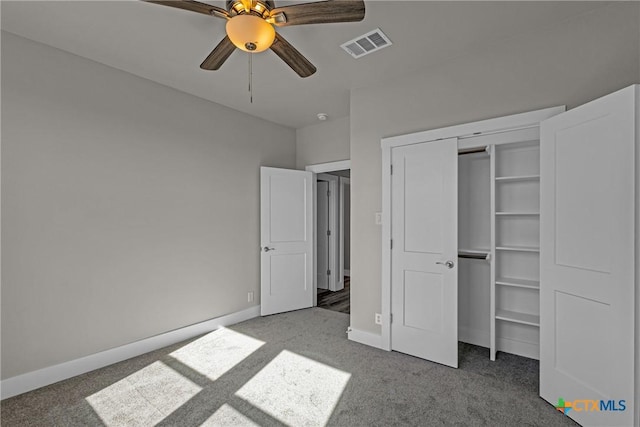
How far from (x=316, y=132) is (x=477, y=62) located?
248cm

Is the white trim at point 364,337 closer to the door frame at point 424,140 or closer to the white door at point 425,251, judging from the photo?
the door frame at point 424,140

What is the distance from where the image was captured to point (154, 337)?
10.5 feet

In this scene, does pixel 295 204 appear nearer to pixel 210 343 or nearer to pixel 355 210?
pixel 355 210

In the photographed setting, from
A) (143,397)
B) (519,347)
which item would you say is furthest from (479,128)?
(143,397)

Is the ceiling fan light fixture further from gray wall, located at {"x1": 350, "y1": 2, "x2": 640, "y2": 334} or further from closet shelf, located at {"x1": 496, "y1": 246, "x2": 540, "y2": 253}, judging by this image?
closet shelf, located at {"x1": 496, "y1": 246, "x2": 540, "y2": 253}

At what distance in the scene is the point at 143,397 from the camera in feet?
7.61

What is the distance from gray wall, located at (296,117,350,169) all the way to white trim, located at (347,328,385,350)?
2.32 metres

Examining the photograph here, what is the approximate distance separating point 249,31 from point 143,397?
8.59 ft

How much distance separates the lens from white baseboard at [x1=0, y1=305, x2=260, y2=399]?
238 cm

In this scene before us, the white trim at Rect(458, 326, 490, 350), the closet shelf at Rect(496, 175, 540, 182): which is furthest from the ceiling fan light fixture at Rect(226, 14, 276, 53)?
the white trim at Rect(458, 326, 490, 350)

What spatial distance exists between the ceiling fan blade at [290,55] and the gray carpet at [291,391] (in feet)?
7.74

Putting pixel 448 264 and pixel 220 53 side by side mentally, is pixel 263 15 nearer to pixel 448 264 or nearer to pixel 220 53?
pixel 220 53

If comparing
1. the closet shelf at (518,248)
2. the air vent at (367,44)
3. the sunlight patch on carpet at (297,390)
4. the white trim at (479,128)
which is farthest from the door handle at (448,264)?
the air vent at (367,44)

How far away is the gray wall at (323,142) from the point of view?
14.5ft
